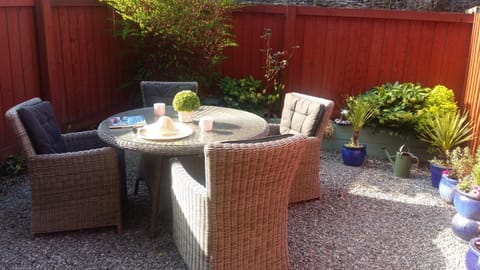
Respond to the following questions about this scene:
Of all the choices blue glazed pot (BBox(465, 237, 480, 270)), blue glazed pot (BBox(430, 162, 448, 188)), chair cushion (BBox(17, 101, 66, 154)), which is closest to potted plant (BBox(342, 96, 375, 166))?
blue glazed pot (BBox(430, 162, 448, 188))

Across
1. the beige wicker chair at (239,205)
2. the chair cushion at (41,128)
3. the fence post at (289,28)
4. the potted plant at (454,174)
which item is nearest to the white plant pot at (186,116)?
the beige wicker chair at (239,205)

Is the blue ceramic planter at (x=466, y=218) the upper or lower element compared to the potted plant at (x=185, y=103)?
lower

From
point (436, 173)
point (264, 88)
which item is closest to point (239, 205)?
point (436, 173)

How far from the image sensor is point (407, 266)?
8.39ft

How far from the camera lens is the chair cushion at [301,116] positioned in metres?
3.27

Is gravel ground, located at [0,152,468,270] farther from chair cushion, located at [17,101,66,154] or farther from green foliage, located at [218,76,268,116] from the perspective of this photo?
green foliage, located at [218,76,268,116]

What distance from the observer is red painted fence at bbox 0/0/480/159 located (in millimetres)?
4059

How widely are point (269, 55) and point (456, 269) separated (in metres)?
3.44

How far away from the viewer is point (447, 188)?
3.42m

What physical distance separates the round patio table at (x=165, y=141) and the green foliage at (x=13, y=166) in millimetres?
1229

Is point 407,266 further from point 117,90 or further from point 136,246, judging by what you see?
point 117,90

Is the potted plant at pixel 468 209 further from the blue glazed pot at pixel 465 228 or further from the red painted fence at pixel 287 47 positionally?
the red painted fence at pixel 287 47

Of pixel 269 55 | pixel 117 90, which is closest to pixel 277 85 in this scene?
pixel 269 55

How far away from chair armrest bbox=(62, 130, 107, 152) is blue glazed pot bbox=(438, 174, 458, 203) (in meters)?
2.71
